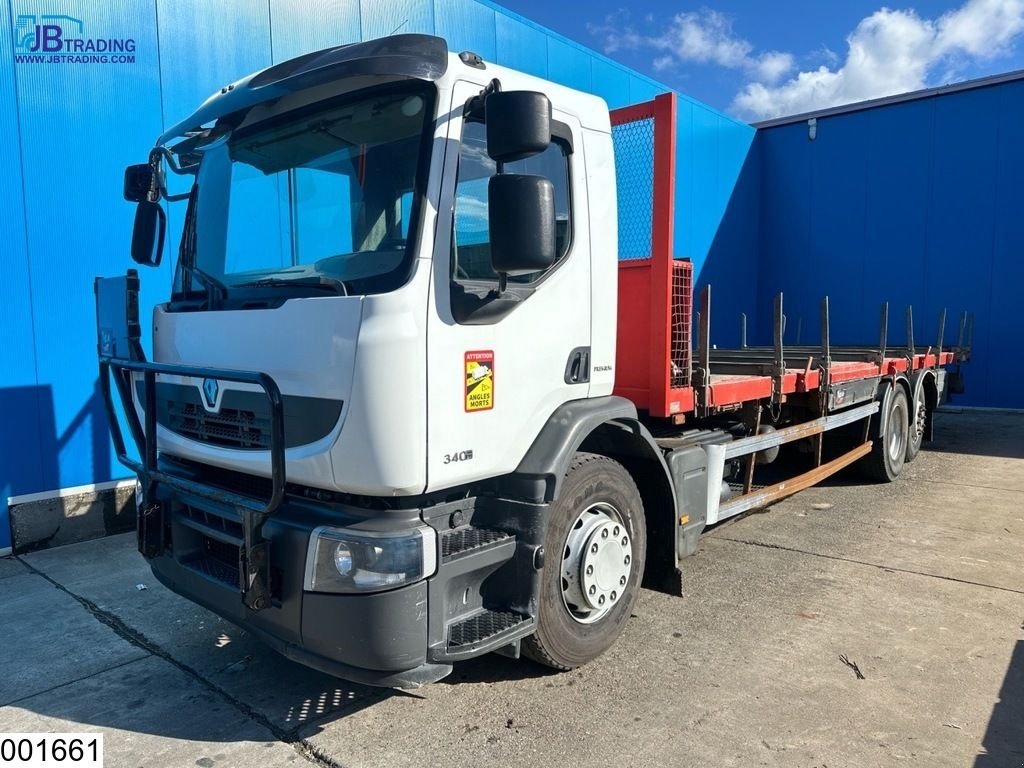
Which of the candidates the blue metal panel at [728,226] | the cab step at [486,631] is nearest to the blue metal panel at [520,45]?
the blue metal panel at [728,226]

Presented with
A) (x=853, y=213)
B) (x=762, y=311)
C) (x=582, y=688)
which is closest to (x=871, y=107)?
(x=853, y=213)

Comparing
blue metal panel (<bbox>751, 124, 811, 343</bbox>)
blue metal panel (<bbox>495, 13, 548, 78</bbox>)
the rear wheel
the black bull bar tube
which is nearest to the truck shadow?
the black bull bar tube

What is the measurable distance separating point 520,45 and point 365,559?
306 inches

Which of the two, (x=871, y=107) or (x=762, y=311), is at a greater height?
(x=871, y=107)

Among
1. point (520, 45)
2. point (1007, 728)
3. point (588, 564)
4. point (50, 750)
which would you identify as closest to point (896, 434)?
point (1007, 728)

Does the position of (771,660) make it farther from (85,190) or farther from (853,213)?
(853,213)

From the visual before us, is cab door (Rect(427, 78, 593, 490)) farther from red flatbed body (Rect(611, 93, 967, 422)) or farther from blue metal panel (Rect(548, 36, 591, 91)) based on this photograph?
blue metal panel (Rect(548, 36, 591, 91))

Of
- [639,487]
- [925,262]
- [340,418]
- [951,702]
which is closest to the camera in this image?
[340,418]

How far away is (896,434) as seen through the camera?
24.9 ft

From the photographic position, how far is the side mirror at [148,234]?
3.85m

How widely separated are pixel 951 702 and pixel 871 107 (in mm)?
13147

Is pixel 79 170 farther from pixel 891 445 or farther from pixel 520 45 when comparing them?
pixel 891 445

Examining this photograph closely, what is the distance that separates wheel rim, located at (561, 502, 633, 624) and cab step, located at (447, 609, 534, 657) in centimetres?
39

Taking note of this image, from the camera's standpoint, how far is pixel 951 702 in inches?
124
